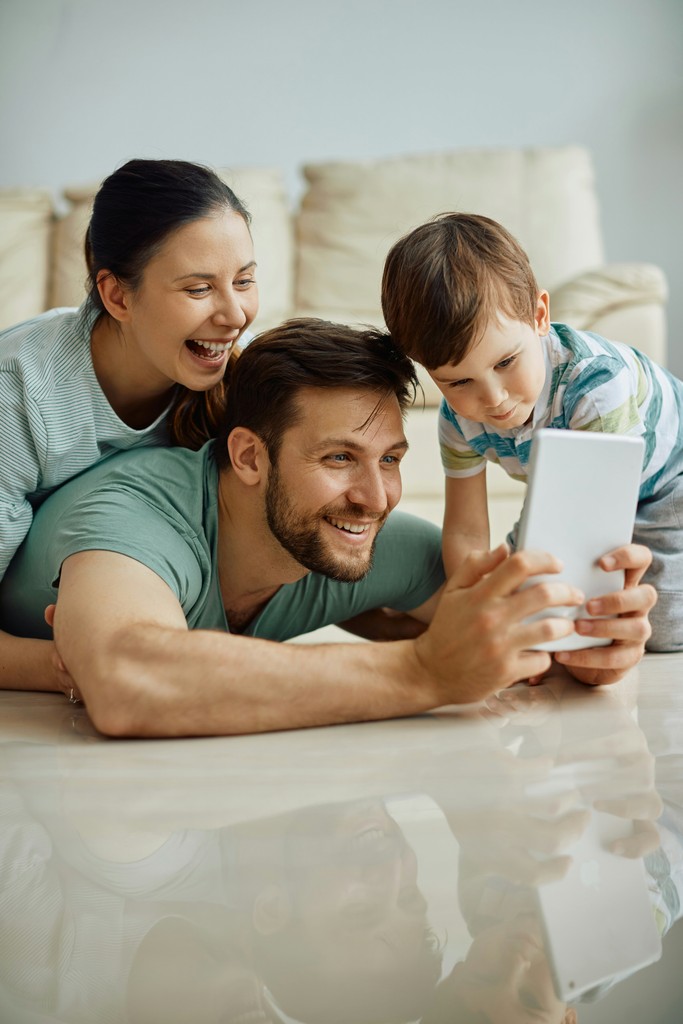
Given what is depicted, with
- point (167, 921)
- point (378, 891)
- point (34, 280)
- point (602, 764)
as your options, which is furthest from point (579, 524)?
point (34, 280)

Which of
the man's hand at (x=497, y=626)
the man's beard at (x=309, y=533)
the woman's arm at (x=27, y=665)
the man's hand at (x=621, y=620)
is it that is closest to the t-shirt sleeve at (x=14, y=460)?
the woman's arm at (x=27, y=665)

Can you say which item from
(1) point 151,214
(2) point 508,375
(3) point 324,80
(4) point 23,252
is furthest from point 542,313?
(3) point 324,80

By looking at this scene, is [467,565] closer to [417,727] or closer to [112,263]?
[417,727]

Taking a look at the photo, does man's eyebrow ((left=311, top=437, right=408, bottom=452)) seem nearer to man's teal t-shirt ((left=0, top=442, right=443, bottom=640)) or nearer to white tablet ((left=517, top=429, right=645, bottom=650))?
man's teal t-shirt ((left=0, top=442, right=443, bottom=640))

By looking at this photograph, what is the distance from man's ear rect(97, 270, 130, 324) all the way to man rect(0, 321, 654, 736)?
0.68 ft

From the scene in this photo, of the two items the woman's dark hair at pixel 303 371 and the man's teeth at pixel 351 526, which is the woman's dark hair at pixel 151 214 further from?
the man's teeth at pixel 351 526

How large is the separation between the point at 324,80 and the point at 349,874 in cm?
399

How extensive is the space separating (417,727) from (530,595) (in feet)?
0.83

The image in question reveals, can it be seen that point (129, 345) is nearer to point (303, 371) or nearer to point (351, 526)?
point (303, 371)

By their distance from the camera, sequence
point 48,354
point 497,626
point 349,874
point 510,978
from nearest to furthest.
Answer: point 510,978 → point 349,874 → point 497,626 → point 48,354

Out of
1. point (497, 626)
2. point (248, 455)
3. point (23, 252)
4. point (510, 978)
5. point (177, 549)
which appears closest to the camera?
point (510, 978)

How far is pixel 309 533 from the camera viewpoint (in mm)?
1488

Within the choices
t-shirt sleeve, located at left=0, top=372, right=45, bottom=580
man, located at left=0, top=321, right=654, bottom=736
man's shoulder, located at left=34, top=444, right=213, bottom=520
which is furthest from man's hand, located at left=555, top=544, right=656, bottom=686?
t-shirt sleeve, located at left=0, top=372, right=45, bottom=580

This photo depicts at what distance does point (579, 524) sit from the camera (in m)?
1.21
